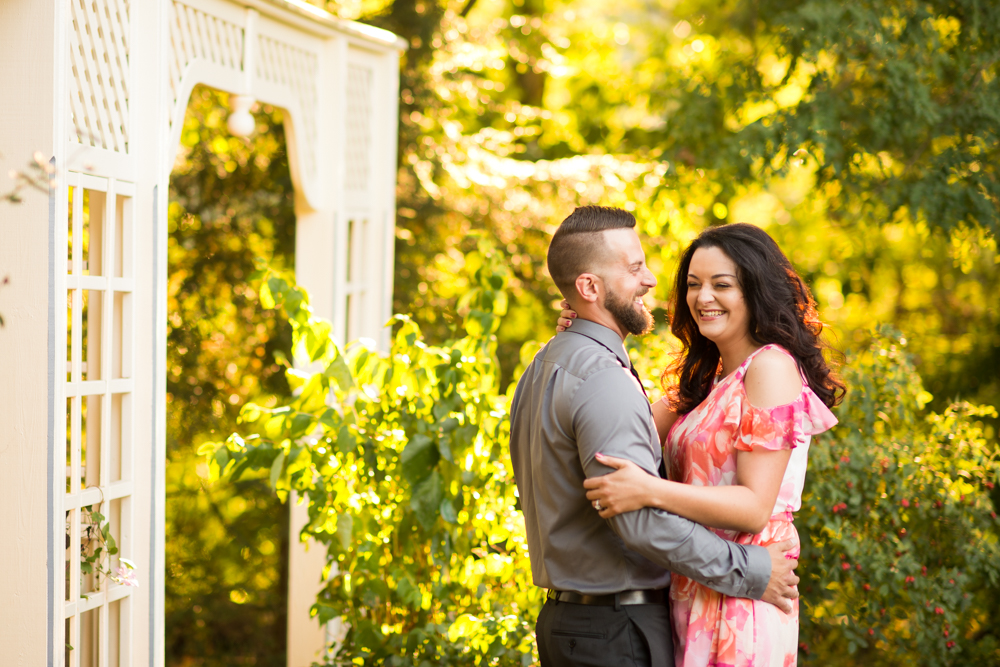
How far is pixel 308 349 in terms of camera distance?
2973 mm

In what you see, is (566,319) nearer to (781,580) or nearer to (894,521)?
(781,580)

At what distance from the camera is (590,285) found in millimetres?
2123

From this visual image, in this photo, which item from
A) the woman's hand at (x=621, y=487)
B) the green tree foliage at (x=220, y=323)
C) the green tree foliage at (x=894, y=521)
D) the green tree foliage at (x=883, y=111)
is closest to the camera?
the woman's hand at (x=621, y=487)

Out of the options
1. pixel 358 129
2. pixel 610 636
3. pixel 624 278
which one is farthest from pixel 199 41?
pixel 610 636

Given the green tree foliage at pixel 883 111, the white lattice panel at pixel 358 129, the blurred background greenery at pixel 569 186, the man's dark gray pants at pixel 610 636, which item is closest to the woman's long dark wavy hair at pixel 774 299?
the man's dark gray pants at pixel 610 636

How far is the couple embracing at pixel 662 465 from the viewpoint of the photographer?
1927 millimetres

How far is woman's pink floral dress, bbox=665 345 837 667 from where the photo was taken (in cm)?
206

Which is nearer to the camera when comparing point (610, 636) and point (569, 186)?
point (610, 636)

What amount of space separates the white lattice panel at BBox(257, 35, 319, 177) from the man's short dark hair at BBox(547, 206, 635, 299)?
2.02m

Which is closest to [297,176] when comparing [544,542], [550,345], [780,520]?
[550,345]

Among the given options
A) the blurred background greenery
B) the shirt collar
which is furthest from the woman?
the blurred background greenery

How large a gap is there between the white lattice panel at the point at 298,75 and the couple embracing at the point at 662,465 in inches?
80.6

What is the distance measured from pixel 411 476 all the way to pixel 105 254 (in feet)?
4.00

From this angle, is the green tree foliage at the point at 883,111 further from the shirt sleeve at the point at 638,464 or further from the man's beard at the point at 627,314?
the shirt sleeve at the point at 638,464
